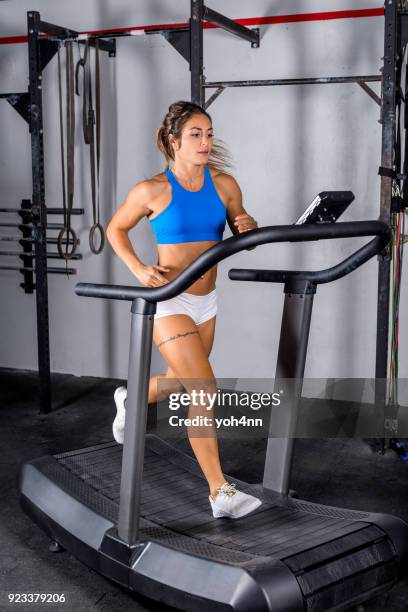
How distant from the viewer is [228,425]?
15.9ft

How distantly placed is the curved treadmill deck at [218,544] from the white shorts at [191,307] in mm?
741

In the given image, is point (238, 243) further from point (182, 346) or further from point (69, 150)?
point (69, 150)

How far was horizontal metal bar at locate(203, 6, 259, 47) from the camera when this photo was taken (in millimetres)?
4137

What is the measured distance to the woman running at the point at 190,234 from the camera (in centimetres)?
292

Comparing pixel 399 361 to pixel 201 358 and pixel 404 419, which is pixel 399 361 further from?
pixel 201 358

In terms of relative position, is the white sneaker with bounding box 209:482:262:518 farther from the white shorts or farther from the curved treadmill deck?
the white shorts

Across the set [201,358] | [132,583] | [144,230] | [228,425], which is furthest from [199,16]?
[132,583]

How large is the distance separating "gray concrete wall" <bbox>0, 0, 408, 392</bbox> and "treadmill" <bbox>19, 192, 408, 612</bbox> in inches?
81.3

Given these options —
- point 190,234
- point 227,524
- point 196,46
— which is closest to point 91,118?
point 196,46

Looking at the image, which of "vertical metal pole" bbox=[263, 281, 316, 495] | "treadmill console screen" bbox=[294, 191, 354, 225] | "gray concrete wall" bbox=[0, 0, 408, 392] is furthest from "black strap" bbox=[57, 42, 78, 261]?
"treadmill console screen" bbox=[294, 191, 354, 225]

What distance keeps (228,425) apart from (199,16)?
97.4 inches

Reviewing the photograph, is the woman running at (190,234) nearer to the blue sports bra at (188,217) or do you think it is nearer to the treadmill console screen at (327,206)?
the blue sports bra at (188,217)

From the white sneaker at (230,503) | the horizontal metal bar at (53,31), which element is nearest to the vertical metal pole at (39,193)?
the horizontal metal bar at (53,31)

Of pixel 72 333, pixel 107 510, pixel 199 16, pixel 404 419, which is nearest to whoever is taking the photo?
pixel 107 510
